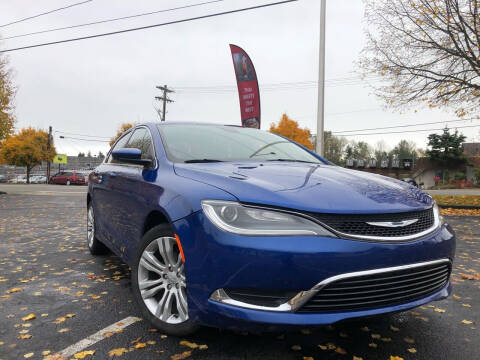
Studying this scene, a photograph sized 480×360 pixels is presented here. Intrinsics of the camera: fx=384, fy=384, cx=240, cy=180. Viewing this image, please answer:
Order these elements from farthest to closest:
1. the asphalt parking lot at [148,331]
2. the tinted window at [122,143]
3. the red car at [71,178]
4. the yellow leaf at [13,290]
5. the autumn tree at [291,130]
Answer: the autumn tree at [291,130], the red car at [71,178], the tinted window at [122,143], the yellow leaf at [13,290], the asphalt parking lot at [148,331]

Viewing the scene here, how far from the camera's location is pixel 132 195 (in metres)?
3.21

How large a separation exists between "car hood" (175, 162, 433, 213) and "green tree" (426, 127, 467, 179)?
5263 cm

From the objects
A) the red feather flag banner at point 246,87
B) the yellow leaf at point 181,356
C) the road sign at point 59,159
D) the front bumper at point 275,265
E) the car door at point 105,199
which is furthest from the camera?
the road sign at point 59,159

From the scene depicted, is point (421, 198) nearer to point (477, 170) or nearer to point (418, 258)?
point (418, 258)

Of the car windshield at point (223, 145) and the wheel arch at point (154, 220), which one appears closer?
the wheel arch at point (154, 220)

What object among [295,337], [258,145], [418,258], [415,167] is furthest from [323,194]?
[415,167]

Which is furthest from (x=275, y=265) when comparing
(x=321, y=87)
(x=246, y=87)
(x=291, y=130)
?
(x=291, y=130)

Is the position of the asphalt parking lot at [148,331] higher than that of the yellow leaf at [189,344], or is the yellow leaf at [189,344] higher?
the yellow leaf at [189,344]

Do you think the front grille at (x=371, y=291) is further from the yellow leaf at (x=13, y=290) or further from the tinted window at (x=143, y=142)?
the yellow leaf at (x=13, y=290)

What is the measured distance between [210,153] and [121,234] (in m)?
1.12

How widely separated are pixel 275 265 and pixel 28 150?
5189cm

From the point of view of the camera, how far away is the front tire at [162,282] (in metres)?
2.40

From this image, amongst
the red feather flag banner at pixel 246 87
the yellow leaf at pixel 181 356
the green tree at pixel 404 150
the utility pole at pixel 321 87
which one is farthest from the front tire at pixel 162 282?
the green tree at pixel 404 150

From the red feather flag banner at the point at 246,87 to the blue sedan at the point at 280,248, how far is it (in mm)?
11333
